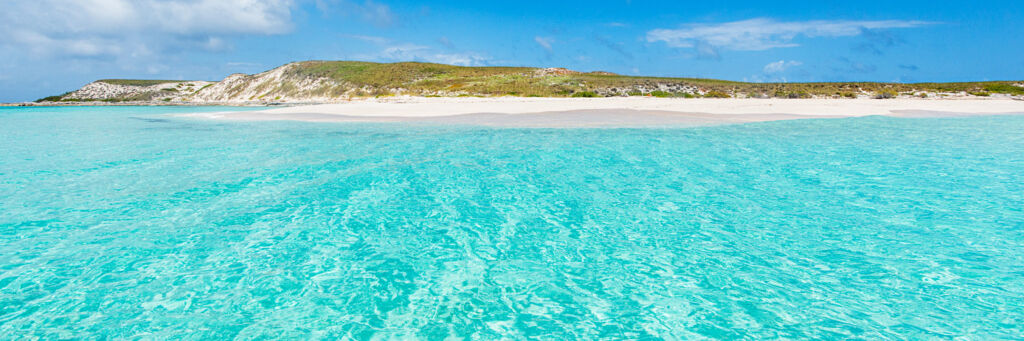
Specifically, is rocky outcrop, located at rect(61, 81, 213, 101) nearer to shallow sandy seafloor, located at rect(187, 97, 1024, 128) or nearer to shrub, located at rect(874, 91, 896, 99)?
shallow sandy seafloor, located at rect(187, 97, 1024, 128)

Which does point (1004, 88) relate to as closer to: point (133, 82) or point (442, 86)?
point (442, 86)

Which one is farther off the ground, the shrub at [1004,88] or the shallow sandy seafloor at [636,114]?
the shrub at [1004,88]

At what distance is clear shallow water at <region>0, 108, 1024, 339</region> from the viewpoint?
475 centimetres

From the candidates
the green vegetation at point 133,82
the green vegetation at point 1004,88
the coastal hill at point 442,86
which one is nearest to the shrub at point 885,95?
the coastal hill at point 442,86

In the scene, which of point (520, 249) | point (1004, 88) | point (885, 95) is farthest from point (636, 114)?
point (1004, 88)

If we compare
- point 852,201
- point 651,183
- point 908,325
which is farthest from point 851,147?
point 908,325

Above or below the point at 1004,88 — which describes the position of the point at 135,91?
above

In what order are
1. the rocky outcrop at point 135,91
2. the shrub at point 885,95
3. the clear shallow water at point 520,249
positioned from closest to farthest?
1. the clear shallow water at point 520,249
2. the shrub at point 885,95
3. the rocky outcrop at point 135,91

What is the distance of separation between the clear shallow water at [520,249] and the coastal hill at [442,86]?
50024 mm

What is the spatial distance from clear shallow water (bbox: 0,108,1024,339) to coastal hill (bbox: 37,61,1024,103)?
164 ft

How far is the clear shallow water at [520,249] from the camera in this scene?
187 inches

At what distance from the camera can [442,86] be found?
77562mm

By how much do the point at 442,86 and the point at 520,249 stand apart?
241 feet

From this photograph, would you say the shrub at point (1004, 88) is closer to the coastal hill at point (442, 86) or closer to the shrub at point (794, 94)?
the coastal hill at point (442, 86)
